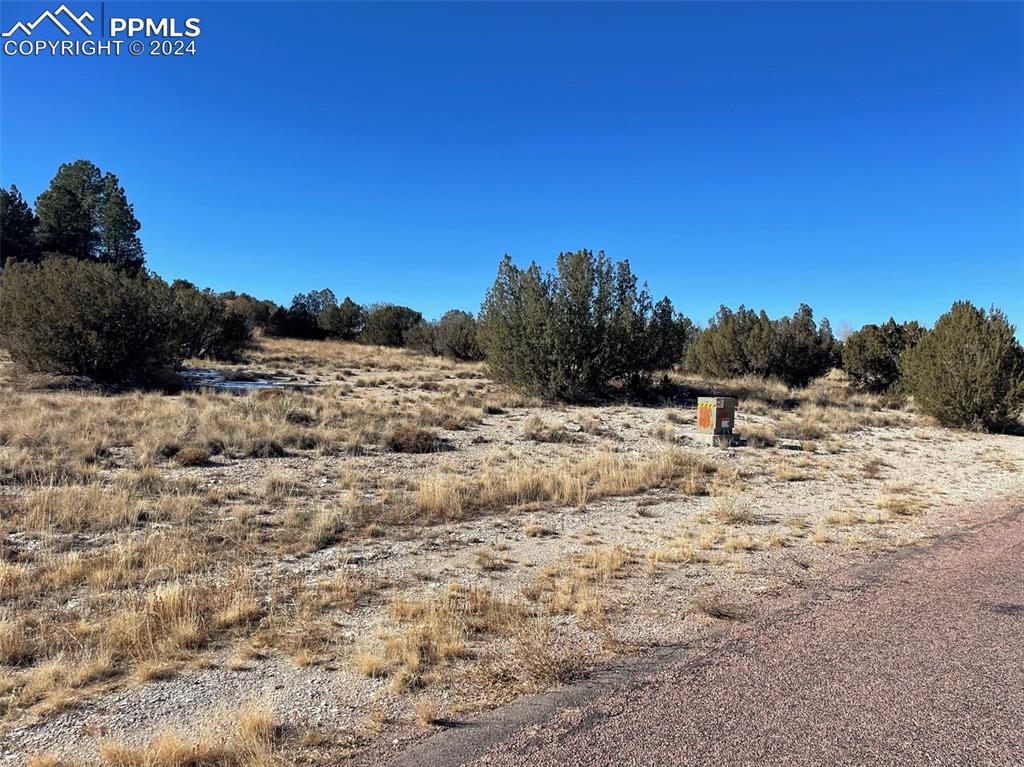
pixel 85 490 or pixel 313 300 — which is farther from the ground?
pixel 313 300

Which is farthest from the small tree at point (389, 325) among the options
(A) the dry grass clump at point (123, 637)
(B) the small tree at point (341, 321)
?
(A) the dry grass clump at point (123, 637)

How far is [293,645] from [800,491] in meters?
8.67

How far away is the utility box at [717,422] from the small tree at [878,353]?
20.8m

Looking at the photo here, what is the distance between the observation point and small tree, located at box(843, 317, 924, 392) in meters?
30.8

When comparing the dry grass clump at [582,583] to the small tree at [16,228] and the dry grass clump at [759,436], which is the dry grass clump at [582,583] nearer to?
the dry grass clump at [759,436]

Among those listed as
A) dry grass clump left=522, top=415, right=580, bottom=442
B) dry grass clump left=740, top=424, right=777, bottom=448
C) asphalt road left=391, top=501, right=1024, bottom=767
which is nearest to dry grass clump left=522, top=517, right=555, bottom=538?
asphalt road left=391, top=501, right=1024, bottom=767

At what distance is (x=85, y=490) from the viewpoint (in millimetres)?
7539

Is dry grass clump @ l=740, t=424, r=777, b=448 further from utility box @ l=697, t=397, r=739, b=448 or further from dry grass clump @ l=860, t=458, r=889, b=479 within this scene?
dry grass clump @ l=860, t=458, r=889, b=479

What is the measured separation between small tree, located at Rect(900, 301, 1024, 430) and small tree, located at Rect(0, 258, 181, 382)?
26809 mm

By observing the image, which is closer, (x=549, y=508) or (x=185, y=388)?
(x=549, y=508)

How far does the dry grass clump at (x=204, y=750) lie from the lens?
2.69 metres

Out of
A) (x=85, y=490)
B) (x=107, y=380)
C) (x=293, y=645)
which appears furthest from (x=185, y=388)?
(x=293, y=645)

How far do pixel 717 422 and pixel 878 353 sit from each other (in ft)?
75.0

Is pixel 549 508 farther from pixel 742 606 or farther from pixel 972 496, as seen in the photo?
pixel 972 496
